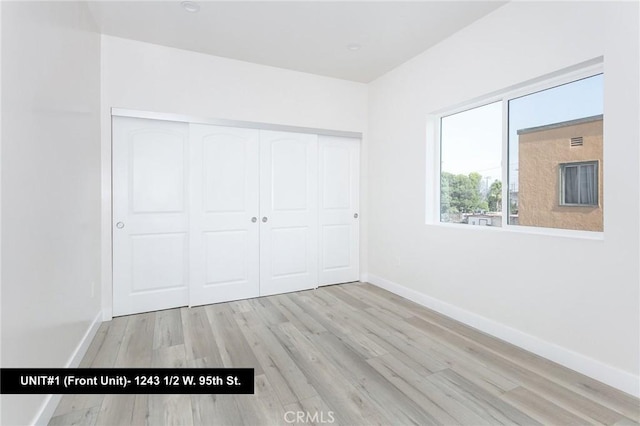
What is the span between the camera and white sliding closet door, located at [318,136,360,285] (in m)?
4.22

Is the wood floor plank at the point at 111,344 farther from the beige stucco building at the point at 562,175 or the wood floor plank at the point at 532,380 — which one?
the beige stucco building at the point at 562,175

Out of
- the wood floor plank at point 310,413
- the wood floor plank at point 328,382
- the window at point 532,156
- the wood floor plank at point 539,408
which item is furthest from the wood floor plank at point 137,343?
the window at point 532,156

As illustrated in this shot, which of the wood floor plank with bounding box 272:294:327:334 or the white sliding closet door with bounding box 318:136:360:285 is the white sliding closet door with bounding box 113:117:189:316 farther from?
the white sliding closet door with bounding box 318:136:360:285

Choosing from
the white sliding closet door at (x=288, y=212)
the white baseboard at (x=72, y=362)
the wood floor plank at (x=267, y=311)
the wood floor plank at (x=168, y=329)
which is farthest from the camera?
the white sliding closet door at (x=288, y=212)

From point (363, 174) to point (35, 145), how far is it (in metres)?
3.53

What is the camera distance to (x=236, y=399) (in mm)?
1867

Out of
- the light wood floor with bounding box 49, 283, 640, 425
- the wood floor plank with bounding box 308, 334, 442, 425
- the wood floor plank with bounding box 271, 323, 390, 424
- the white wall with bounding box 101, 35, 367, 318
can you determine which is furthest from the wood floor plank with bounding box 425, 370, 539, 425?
the white wall with bounding box 101, 35, 367, 318

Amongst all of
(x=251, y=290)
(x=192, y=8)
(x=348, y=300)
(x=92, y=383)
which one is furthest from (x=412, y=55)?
(x=92, y=383)

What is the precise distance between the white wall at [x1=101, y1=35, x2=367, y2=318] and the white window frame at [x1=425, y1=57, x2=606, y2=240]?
113 centimetres

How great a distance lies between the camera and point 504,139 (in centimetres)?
279

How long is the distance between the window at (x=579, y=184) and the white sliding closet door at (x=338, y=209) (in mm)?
2449

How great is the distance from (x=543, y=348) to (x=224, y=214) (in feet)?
10.6

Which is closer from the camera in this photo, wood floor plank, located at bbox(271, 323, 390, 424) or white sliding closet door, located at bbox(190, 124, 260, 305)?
wood floor plank, located at bbox(271, 323, 390, 424)
